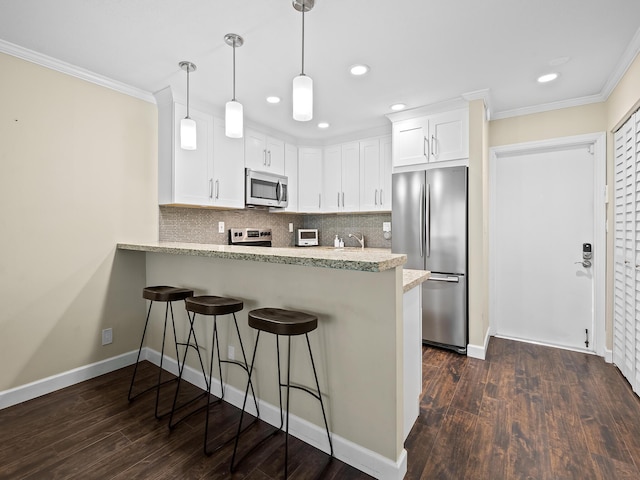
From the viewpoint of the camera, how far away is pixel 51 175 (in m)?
2.35

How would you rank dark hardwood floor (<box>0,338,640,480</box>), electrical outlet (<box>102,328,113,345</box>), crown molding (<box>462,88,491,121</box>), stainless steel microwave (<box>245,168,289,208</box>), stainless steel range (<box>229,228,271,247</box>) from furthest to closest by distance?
stainless steel range (<box>229,228,271,247</box>) < stainless steel microwave (<box>245,168,289,208</box>) < crown molding (<box>462,88,491,121</box>) < electrical outlet (<box>102,328,113,345</box>) < dark hardwood floor (<box>0,338,640,480</box>)

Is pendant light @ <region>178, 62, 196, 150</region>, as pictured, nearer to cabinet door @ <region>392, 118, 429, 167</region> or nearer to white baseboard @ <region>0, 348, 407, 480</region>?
white baseboard @ <region>0, 348, 407, 480</region>

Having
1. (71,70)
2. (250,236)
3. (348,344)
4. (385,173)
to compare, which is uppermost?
(71,70)

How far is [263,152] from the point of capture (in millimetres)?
3846

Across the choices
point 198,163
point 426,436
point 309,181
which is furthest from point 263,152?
point 426,436

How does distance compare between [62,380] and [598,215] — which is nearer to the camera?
[62,380]

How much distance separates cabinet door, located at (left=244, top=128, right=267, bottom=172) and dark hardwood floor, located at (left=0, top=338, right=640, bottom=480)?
2420 millimetres

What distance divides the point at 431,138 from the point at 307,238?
2.20 m

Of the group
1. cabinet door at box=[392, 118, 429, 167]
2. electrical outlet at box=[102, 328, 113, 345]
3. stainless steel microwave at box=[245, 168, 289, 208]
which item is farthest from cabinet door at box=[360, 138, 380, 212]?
electrical outlet at box=[102, 328, 113, 345]

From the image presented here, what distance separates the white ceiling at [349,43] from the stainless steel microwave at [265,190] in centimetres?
91

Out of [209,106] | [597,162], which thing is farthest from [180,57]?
[597,162]

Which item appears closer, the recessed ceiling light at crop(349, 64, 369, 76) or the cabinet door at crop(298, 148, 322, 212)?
the recessed ceiling light at crop(349, 64, 369, 76)

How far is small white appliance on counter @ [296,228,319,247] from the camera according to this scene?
4.64m

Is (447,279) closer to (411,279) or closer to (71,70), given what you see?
(411,279)
